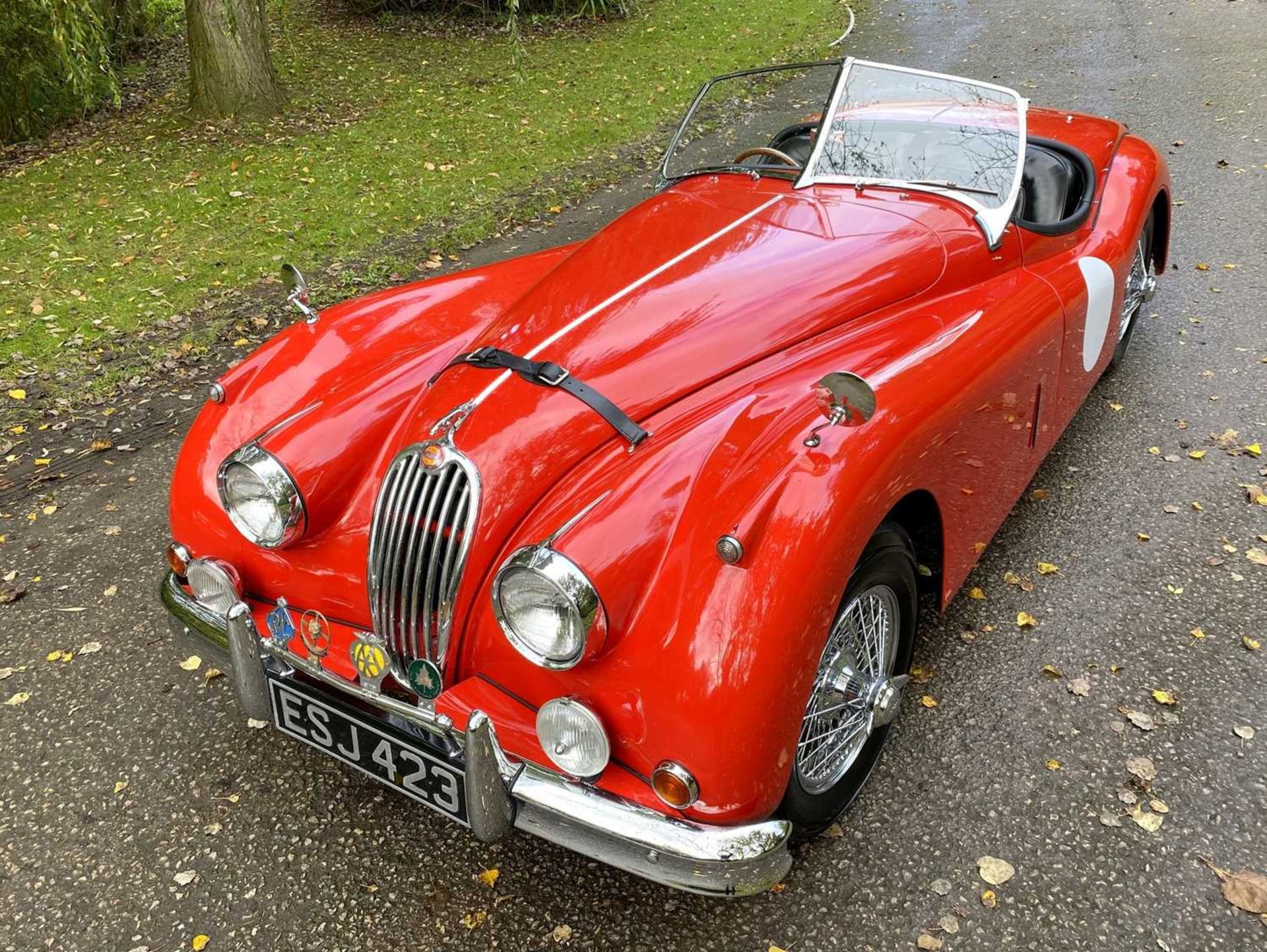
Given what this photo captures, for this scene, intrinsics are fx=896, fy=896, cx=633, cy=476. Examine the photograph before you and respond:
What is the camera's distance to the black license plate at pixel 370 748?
2059 mm

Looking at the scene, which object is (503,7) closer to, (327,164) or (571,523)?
(327,164)

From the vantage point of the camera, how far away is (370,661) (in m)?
2.22

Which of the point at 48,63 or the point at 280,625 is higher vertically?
the point at 48,63

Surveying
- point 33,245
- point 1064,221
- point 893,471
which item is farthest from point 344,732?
point 33,245

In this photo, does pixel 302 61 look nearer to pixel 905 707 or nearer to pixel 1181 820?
pixel 905 707

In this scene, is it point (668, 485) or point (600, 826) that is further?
point (668, 485)

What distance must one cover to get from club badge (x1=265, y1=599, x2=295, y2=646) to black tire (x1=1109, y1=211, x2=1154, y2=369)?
12.9ft

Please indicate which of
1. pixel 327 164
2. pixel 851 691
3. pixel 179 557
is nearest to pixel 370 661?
pixel 179 557

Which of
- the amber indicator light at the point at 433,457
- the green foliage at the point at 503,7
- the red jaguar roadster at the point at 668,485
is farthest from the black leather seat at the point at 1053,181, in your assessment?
the green foliage at the point at 503,7

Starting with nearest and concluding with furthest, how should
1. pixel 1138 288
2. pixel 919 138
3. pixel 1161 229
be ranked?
1. pixel 919 138
2. pixel 1138 288
3. pixel 1161 229

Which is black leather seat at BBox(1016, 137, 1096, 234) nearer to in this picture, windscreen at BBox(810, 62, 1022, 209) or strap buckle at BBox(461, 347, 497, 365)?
windscreen at BBox(810, 62, 1022, 209)

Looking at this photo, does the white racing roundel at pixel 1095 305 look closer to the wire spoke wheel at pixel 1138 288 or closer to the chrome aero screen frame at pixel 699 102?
the wire spoke wheel at pixel 1138 288

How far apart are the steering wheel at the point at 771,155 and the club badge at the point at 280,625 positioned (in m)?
2.32

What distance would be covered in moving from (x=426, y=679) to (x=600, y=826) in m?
0.56
